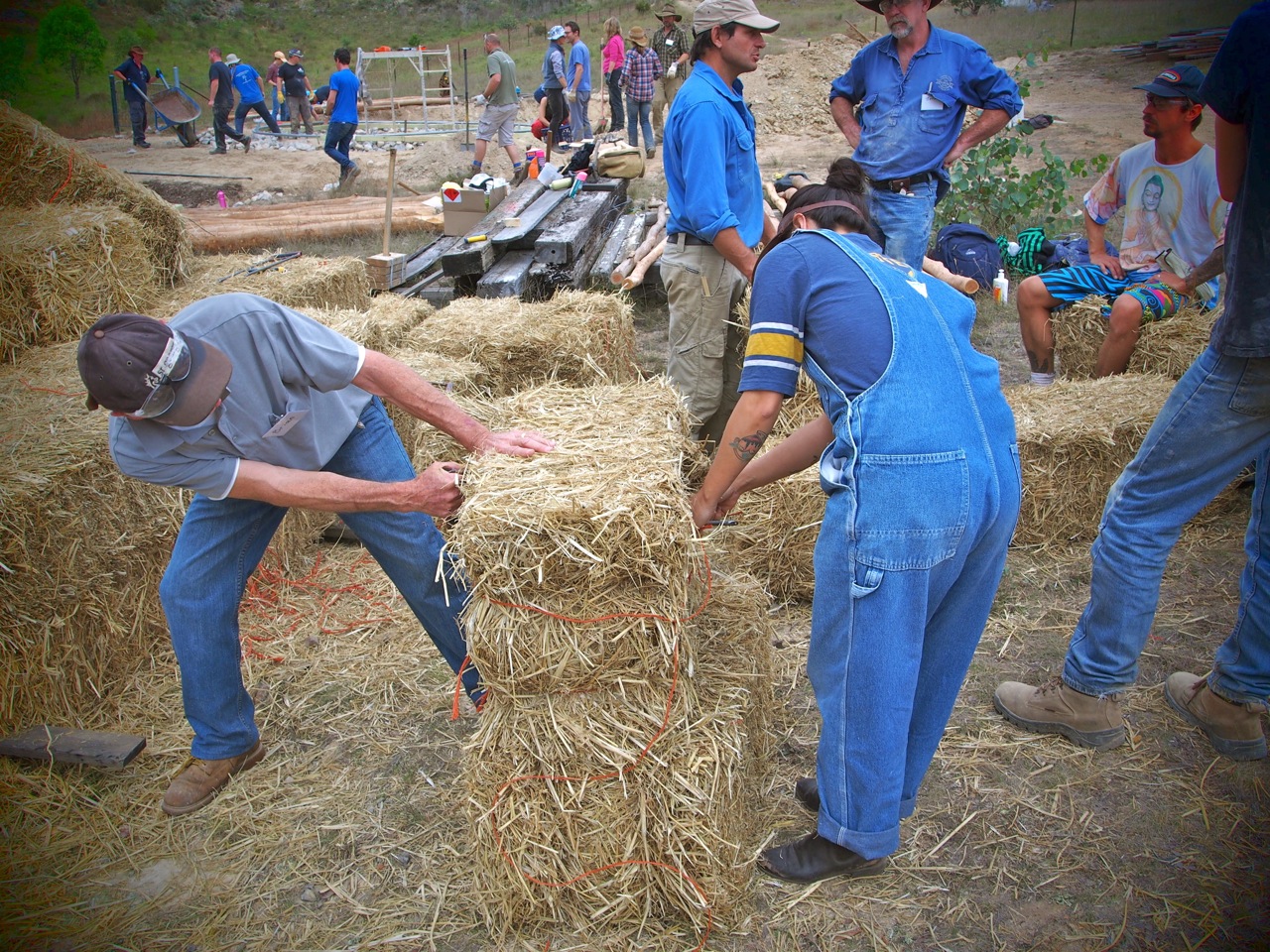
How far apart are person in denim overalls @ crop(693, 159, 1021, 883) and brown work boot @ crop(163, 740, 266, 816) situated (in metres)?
2.13

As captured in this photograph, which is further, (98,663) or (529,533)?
(98,663)

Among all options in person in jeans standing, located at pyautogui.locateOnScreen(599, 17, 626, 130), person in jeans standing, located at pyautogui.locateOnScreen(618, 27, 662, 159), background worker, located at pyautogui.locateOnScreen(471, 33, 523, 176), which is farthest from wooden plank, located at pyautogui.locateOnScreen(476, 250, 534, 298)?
person in jeans standing, located at pyautogui.locateOnScreen(599, 17, 626, 130)

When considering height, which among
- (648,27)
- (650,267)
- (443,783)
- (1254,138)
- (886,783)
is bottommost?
(443,783)

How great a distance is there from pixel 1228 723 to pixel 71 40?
68.4ft

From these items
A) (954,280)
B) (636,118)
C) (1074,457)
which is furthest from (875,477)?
(636,118)

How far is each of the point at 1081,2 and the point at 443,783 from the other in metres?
33.8

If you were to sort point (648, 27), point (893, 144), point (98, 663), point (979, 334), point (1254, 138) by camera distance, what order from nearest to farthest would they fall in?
point (1254, 138) < point (98, 663) < point (893, 144) < point (979, 334) < point (648, 27)

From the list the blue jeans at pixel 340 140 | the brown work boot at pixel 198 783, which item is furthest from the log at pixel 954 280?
the blue jeans at pixel 340 140

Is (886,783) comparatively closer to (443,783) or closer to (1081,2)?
(443,783)

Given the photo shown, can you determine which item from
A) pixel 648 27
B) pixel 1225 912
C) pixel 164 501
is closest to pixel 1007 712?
pixel 1225 912

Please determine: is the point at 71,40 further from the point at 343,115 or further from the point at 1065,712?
the point at 1065,712

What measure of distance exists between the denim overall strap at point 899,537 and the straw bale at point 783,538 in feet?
5.52

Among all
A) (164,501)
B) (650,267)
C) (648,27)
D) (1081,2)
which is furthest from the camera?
(648,27)

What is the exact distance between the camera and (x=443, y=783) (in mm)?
3072
